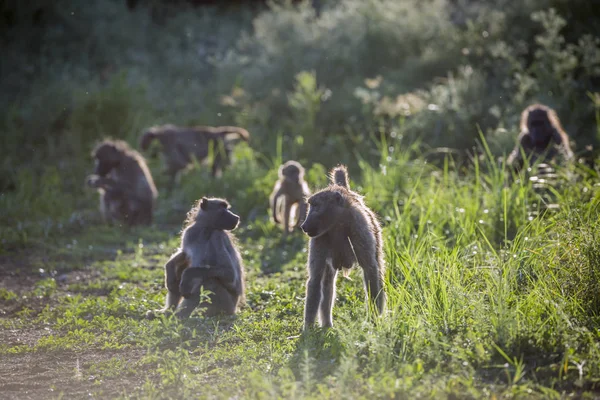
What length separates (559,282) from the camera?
5.80 metres

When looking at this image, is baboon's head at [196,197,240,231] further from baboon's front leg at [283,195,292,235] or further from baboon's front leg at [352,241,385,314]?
baboon's front leg at [283,195,292,235]

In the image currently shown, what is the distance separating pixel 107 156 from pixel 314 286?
6126 mm

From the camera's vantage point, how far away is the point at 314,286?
5.83 m

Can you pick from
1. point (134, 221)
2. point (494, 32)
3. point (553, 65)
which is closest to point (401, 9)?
point (494, 32)

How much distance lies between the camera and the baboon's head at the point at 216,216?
6832mm

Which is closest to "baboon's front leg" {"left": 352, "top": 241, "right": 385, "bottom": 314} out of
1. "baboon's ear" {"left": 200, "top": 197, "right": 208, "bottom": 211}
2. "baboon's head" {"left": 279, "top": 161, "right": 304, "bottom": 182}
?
"baboon's ear" {"left": 200, "top": 197, "right": 208, "bottom": 211}

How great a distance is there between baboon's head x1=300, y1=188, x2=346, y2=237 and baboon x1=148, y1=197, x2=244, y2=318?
112 centimetres

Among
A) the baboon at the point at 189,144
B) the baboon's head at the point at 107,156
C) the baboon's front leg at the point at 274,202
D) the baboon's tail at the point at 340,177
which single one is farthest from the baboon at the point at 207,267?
the baboon at the point at 189,144

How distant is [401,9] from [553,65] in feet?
13.5

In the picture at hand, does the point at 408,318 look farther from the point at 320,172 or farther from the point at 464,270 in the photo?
the point at 320,172

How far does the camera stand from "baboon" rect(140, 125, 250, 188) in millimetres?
13211

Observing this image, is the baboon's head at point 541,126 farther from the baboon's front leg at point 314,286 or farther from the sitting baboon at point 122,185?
the sitting baboon at point 122,185

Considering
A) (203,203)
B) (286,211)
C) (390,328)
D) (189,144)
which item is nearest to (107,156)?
(189,144)

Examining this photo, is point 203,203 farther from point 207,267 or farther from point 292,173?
point 292,173
